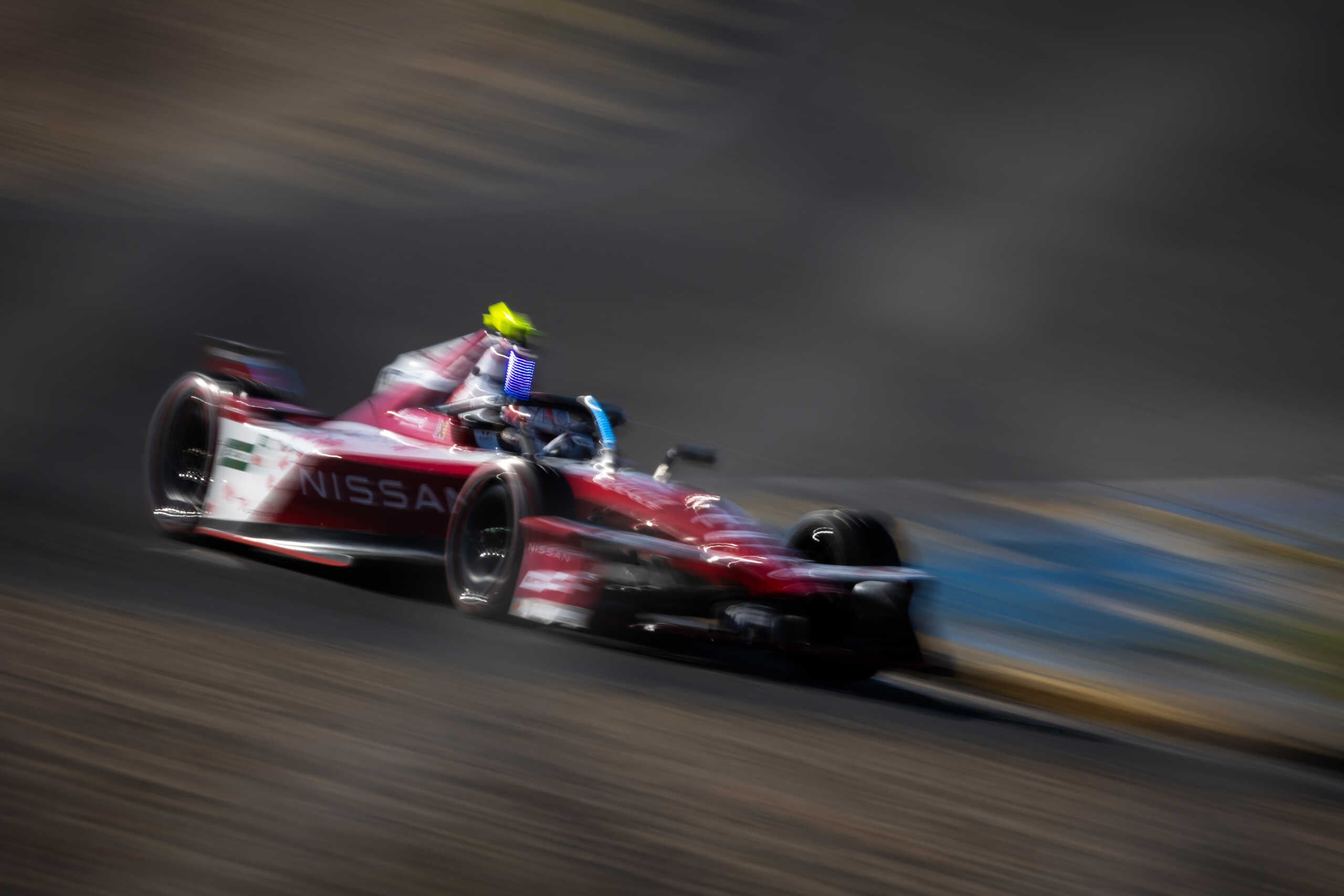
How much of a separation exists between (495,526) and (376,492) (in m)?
0.71

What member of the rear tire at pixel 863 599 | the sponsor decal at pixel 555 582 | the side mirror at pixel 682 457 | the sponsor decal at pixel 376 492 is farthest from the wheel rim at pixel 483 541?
the rear tire at pixel 863 599

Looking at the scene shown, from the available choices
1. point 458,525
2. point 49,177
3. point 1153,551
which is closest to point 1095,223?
point 1153,551

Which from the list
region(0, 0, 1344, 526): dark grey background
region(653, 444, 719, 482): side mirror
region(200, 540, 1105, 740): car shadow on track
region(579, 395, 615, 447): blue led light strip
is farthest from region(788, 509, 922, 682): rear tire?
region(0, 0, 1344, 526): dark grey background

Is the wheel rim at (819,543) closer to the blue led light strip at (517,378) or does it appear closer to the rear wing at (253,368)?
the blue led light strip at (517,378)

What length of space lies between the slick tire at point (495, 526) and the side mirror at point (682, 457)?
30.4 inches

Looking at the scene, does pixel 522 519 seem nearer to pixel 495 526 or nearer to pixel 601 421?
pixel 495 526

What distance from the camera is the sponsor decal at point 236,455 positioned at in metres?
7.28

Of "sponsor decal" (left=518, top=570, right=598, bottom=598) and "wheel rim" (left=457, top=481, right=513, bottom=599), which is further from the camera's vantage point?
"wheel rim" (left=457, top=481, right=513, bottom=599)

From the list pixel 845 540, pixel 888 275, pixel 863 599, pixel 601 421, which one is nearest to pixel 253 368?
pixel 601 421

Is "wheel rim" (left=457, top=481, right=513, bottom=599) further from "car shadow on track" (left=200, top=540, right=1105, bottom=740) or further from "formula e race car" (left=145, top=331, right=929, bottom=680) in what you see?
"car shadow on track" (left=200, top=540, right=1105, bottom=740)

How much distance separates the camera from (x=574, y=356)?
12.9 m

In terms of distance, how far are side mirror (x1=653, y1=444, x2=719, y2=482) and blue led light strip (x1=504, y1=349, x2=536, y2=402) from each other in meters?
0.70

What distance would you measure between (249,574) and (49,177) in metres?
10.9

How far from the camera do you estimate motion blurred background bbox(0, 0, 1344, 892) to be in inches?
327
